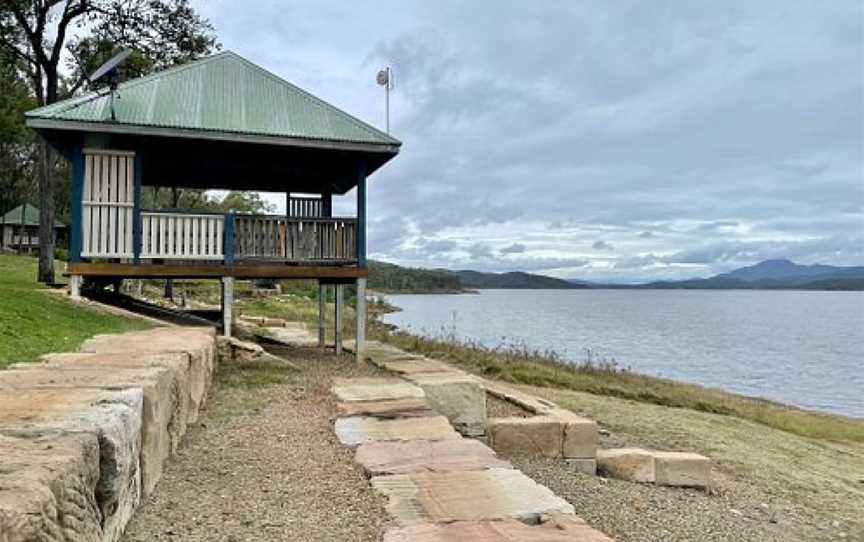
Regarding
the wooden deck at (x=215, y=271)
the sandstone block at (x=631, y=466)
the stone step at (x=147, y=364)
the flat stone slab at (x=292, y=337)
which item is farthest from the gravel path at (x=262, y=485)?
the flat stone slab at (x=292, y=337)

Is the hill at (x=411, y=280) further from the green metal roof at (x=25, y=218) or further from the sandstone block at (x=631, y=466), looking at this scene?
the sandstone block at (x=631, y=466)

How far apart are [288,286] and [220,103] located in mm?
41556

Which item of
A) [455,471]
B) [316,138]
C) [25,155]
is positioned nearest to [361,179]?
[316,138]

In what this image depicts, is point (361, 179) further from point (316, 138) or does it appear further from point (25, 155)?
point (25, 155)

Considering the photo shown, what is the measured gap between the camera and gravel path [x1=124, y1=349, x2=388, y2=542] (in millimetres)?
4055

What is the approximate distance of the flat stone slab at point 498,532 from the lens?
11.6 ft

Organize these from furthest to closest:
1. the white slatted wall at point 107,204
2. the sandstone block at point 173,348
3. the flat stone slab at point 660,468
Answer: the white slatted wall at point 107,204 < the flat stone slab at point 660,468 < the sandstone block at point 173,348

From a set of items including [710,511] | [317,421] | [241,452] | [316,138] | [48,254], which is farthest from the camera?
[48,254]

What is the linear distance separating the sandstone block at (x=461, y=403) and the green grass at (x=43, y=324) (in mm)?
3845

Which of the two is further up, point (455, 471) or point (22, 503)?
point (22, 503)

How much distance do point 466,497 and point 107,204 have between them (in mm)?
9357

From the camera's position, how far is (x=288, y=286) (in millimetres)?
53188

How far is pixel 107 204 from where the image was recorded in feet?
38.3

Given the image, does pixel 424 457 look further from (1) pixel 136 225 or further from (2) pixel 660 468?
(1) pixel 136 225
